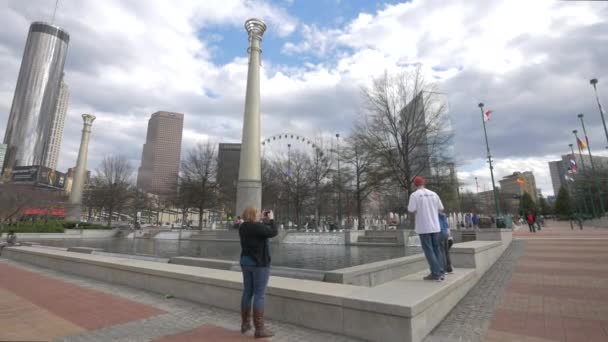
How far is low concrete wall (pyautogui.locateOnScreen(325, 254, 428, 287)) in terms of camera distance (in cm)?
625

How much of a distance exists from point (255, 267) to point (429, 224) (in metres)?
3.12

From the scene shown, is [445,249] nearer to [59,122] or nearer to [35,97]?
[35,97]

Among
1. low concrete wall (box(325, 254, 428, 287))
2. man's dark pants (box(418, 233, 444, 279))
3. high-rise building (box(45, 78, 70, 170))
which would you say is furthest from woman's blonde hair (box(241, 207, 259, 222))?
high-rise building (box(45, 78, 70, 170))

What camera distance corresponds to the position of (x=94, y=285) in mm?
8070

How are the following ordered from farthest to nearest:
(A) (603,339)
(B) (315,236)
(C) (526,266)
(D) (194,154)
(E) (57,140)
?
(E) (57,140) → (D) (194,154) → (B) (315,236) → (C) (526,266) → (A) (603,339)

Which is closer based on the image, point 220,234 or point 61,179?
point 220,234

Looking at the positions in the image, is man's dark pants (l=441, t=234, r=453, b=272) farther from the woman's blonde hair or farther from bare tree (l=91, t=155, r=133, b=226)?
bare tree (l=91, t=155, r=133, b=226)

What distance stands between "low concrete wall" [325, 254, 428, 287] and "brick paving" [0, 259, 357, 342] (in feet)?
5.68

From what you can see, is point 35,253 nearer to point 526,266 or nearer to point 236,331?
point 236,331

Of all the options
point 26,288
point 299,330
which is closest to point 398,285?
point 299,330

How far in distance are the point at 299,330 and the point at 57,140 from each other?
23606cm

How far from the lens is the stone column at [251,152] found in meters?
29.5

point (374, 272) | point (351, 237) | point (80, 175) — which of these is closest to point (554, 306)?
point (374, 272)

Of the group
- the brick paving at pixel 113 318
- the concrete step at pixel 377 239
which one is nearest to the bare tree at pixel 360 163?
the concrete step at pixel 377 239
